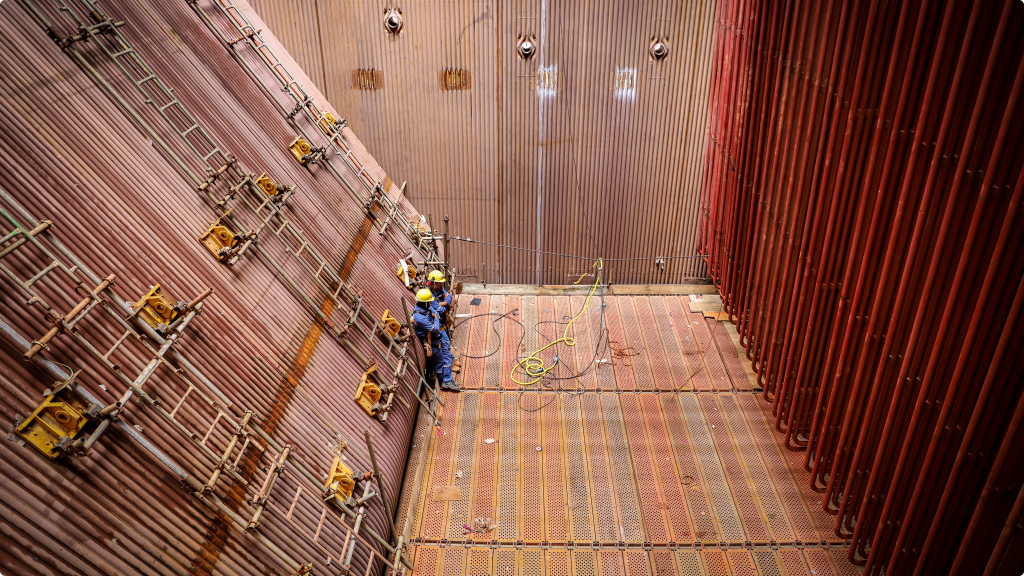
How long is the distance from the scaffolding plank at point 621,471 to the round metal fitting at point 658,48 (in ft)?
23.5

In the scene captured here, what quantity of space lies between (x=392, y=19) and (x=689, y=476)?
32.7 ft

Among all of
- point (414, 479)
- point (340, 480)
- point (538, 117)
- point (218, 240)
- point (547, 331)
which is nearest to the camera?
point (340, 480)

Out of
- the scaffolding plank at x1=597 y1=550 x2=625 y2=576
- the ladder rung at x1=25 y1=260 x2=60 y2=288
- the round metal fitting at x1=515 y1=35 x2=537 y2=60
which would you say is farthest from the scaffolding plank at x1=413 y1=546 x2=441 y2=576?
the round metal fitting at x1=515 y1=35 x2=537 y2=60

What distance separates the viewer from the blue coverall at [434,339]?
8820mm

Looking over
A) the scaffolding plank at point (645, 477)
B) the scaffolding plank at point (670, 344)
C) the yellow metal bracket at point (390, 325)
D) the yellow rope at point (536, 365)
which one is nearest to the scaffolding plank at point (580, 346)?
the yellow rope at point (536, 365)

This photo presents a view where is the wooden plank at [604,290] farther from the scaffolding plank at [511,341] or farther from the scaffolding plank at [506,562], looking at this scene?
the scaffolding plank at [506,562]

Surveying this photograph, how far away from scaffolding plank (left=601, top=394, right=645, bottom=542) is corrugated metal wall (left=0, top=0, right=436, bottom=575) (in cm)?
269

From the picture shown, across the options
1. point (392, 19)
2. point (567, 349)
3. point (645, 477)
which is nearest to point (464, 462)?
point (645, 477)

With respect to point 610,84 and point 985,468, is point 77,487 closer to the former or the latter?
point 985,468

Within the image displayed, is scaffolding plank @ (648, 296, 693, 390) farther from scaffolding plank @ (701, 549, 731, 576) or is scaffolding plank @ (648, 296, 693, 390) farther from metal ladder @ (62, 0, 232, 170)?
metal ladder @ (62, 0, 232, 170)

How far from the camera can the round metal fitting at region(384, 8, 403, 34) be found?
1207 centimetres

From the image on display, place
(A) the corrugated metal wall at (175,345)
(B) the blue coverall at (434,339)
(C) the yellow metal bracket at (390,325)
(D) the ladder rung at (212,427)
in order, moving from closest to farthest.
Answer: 1. (A) the corrugated metal wall at (175,345)
2. (D) the ladder rung at (212,427)
3. (C) the yellow metal bracket at (390,325)
4. (B) the blue coverall at (434,339)

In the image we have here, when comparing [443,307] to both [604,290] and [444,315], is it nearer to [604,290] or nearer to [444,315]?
[444,315]

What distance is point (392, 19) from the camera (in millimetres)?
12102
